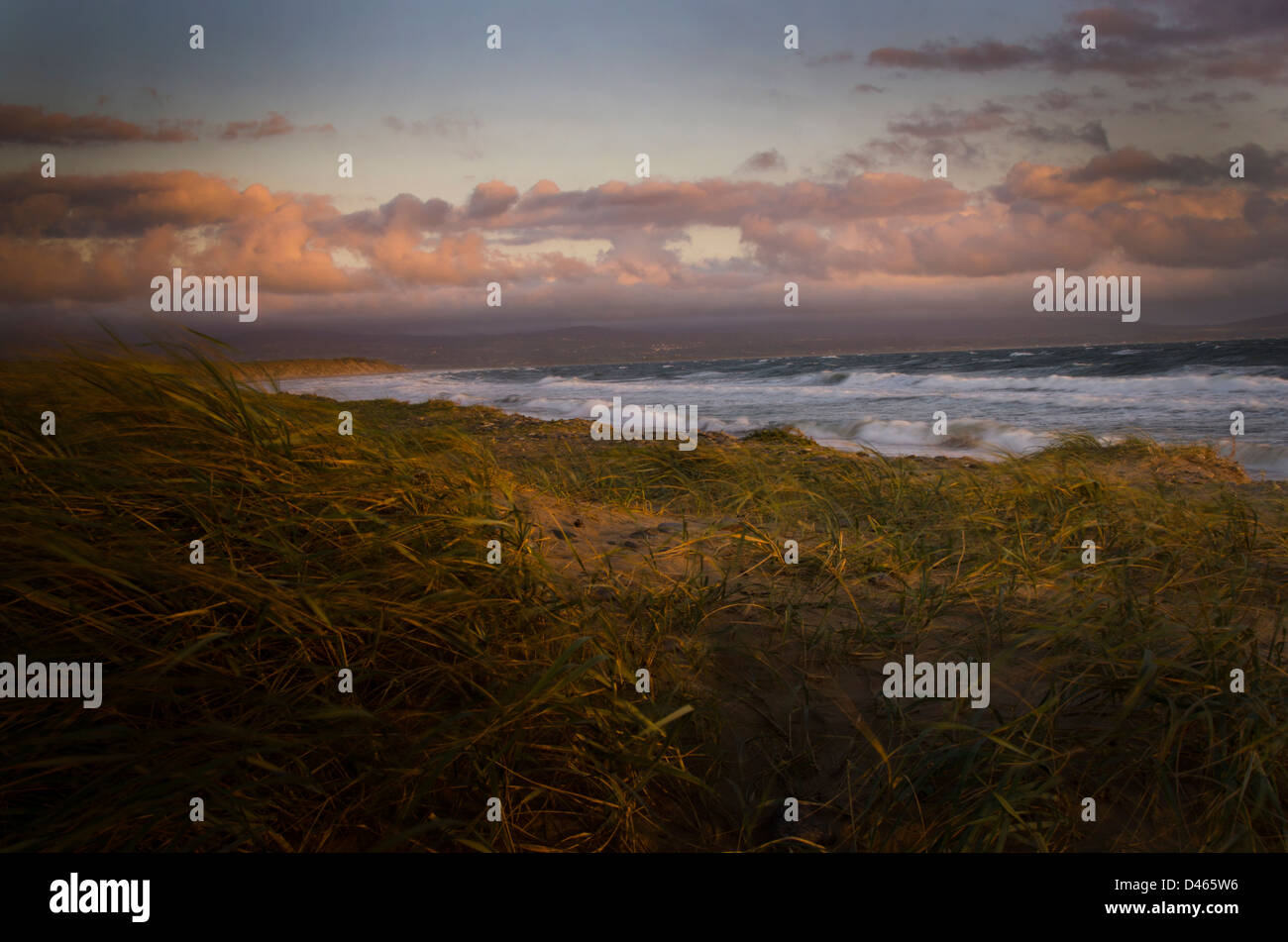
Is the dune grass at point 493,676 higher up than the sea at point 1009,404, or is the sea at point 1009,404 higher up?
the sea at point 1009,404

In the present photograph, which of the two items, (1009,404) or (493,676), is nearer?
(493,676)

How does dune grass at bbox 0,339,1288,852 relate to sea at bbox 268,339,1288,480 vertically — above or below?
below

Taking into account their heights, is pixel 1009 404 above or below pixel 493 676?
above

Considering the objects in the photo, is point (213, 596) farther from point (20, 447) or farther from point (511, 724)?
point (20, 447)

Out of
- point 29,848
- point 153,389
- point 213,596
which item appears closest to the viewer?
point 29,848

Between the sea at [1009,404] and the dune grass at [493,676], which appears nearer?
the dune grass at [493,676]

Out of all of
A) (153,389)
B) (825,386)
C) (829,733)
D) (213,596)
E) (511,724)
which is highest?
(825,386)
